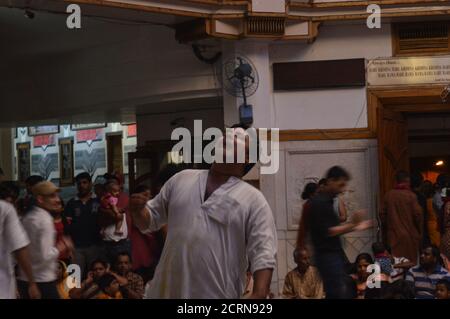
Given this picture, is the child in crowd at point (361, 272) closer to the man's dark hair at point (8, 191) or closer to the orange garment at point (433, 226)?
the orange garment at point (433, 226)

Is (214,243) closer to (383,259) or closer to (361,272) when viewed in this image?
(361,272)

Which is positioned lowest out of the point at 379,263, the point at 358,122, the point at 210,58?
the point at 379,263

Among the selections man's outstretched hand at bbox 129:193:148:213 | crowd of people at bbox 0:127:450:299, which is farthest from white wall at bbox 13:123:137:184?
man's outstretched hand at bbox 129:193:148:213

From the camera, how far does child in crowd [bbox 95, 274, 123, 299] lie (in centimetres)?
905

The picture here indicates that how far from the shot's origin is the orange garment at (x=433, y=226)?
38.8 feet

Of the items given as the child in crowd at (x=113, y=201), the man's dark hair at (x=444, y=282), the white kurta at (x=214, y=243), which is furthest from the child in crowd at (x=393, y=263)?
the white kurta at (x=214, y=243)

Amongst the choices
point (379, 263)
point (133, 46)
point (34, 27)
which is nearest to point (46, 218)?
point (379, 263)

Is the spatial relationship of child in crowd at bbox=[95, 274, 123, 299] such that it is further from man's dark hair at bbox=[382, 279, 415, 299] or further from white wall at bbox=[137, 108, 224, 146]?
white wall at bbox=[137, 108, 224, 146]

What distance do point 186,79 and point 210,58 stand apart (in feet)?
1.39

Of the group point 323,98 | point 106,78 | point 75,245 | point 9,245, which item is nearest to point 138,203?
point 9,245

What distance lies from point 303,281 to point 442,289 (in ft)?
4.34

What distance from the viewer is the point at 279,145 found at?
11.6 m

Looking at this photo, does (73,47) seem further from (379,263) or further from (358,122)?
(379,263)
